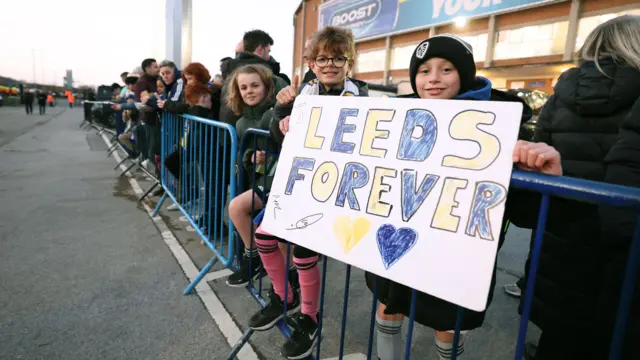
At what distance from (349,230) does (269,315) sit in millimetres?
1129

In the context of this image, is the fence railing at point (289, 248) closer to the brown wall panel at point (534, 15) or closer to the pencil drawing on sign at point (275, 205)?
the pencil drawing on sign at point (275, 205)

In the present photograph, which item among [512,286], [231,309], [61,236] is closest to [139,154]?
[61,236]

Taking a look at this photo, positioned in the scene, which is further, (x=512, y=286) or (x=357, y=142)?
(x=512, y=286)

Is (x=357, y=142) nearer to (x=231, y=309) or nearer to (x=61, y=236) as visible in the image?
(x=231, y=309)

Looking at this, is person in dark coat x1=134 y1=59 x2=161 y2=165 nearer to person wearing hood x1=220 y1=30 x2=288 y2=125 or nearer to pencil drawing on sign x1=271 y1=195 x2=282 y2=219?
person wearing hood x1=220 y1=30 x2=288 y2=125

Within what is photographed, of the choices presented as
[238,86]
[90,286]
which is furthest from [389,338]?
[90,286]

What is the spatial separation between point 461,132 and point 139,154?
24.7 feet

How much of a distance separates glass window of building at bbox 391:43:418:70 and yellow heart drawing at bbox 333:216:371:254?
30808mm

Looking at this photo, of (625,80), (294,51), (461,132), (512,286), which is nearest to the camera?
(461,132)

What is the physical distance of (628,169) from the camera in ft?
5.28

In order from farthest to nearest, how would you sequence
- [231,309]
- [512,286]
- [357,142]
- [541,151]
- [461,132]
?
1. [512,286]
2. [231,309]
3. [357,142]
4. [461,132]
5. [541,151]

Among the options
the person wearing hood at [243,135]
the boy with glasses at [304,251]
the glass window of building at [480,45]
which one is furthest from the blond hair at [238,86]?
the glass window of building at [480,45]

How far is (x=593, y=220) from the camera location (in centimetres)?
144

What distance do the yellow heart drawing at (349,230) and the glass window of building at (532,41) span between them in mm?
24070
